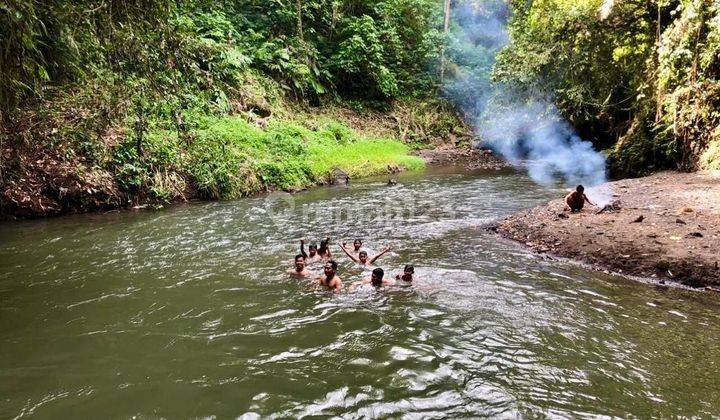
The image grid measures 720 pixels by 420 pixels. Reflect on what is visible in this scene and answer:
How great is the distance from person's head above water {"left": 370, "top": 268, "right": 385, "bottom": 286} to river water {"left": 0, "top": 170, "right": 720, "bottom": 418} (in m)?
0.24

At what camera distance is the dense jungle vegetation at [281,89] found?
6223 millimetres

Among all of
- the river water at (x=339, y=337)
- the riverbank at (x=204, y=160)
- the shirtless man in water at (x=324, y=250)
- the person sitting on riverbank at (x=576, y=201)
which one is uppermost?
the riverbank at (x=204, y=160)

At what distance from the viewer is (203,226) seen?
12.0 m

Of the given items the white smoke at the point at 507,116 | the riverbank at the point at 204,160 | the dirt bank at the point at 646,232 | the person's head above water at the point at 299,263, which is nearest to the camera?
the dirt bank at the point at 646,232

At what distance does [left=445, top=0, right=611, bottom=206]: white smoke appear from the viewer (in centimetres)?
2230

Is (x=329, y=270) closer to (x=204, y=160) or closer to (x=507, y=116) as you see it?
(x=204, y=160)

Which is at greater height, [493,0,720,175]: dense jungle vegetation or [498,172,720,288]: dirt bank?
[493,0,720,175]: dense jungle vegetation

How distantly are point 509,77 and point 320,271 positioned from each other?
15741 millimetres

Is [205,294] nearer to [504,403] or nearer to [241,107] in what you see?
[504,403]

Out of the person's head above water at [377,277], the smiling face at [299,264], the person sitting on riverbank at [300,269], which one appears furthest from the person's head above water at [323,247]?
the person's head above water at [377,277]

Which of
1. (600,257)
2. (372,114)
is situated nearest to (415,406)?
(600,257)

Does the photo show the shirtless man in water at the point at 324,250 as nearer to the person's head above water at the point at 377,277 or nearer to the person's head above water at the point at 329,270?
the person's head above water at the point at 329,270

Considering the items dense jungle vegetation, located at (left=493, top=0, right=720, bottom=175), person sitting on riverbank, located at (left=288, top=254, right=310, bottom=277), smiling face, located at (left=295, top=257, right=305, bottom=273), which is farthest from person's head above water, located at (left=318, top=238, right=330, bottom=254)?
dense jungle vegetation, located at (left=493, top=0, right=720, bottom=175)

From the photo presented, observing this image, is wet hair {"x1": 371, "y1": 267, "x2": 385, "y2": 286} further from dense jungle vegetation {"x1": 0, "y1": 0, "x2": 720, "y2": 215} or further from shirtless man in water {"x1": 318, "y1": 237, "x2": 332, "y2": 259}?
dense jungle vegetation {"x1": 0, "y1": 0, "x2": 720, "y2": 215}
